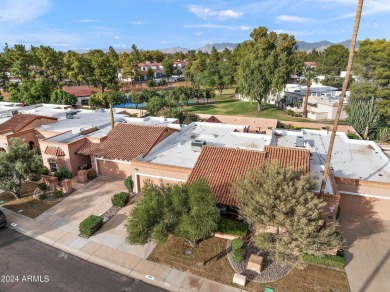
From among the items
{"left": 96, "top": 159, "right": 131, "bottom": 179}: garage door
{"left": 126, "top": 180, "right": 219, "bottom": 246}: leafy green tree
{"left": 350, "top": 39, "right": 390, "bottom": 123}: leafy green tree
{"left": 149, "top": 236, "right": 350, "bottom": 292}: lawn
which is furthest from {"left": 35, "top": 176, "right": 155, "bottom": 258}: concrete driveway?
{"left": 350, "top": 39, "right": 390, "bottom": 123}: leafy green tree

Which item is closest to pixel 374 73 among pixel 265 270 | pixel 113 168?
pixel 265 270

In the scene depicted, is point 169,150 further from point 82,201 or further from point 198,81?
point 198,81

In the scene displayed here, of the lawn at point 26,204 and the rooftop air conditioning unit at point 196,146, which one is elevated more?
the rooftop air conditioning unit at point 196,146

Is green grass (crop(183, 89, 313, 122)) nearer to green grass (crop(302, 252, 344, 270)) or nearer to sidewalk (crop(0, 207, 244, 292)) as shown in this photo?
green grass (crop(302, 252, 344, 270))

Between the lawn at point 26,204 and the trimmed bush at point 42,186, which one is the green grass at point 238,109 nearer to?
the trimmed bush at point 42,186

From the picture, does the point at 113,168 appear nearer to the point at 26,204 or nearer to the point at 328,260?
the point at 26,204

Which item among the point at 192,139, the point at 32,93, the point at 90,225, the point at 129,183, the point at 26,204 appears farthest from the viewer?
the point at 32,93

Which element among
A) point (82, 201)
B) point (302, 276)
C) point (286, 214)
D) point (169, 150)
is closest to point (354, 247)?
point (302, 276)

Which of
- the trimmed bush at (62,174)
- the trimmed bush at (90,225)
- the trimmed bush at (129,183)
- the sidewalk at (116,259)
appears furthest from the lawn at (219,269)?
the trimmed bush at (62,174)
